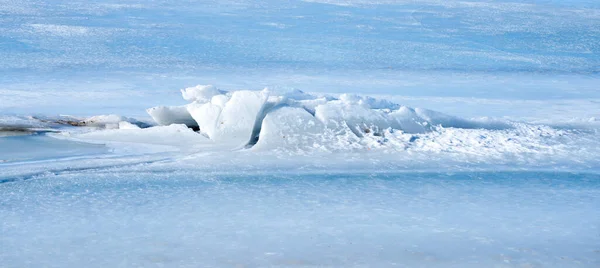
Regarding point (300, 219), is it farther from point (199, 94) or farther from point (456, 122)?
point (456, 122)

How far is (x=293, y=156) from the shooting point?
11.9ft

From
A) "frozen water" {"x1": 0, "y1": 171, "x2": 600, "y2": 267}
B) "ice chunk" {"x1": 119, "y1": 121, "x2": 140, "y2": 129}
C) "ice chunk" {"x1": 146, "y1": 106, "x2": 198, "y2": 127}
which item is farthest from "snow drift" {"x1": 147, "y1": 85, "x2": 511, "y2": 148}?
"frozen water" {"x1": 0, "y1": 171, "x2": 600, "y2": 267}

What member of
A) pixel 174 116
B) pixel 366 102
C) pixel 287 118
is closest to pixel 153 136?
pixel 174 116

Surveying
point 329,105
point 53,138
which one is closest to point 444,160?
point 329,105

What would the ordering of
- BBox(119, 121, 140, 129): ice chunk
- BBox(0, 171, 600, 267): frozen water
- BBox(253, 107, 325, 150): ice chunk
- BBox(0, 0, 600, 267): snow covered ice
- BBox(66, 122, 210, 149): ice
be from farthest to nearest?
1. BBox(119, 121, 140, 129): ice chunk
2. BBox(66, 122, 210, 149): ice
3. BBox(253, 107, 325, 150): ice chunk
4. BBox(0, 0, 600, 267): snow covered ice
5. BBox(0, 171, 600, 267): frozen water

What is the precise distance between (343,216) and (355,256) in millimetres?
400

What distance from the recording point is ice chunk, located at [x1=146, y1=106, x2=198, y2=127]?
417 centimetres

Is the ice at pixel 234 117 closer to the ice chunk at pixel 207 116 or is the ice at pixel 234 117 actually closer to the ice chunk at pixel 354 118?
the ice chunk at pixel 207 116

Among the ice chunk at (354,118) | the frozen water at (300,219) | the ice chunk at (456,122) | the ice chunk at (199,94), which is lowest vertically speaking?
the frozen water at (300,219)

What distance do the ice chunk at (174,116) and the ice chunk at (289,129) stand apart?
0.55 m

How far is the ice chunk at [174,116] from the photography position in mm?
4172

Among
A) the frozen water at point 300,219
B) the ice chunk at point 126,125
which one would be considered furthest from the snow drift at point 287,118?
the frozen water at point 300,219

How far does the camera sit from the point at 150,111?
4141 millimetres

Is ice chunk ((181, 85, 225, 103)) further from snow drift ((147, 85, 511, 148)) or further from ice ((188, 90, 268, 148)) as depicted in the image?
ice ((188, 90, 268, 148))
